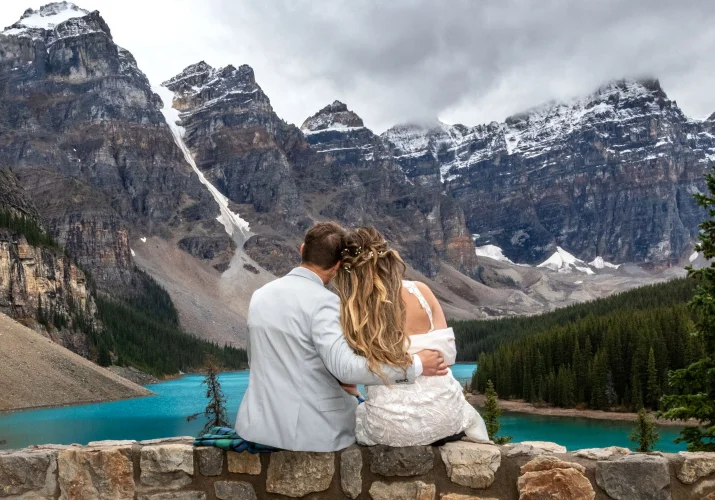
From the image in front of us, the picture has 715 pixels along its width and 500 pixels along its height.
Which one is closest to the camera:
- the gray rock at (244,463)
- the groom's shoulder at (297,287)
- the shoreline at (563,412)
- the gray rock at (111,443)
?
the groom's shoulder at (297,287)

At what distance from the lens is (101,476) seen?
688cm

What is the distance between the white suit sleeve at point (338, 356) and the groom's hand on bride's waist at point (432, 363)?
0.14m

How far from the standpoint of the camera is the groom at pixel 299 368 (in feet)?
19.6

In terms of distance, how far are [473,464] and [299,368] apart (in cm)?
168

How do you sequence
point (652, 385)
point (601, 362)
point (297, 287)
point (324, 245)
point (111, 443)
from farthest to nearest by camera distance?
point (601, 362)
point (652, 385)
point (111, 443)
point (324, 245)
point (297, 287)

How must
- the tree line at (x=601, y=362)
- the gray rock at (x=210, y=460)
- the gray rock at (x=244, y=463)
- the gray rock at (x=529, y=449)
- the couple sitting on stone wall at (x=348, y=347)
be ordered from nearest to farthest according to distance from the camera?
the couple sitting on stone wall at (x=348, y=347) → the gray rock at (x=529, y=449) → the gray rock at (x=244, y=463) → the gray rock at (x=210, y=460) → the tree line at (x=601, y=362)

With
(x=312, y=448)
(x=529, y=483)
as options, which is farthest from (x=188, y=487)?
(x=529, y=483)

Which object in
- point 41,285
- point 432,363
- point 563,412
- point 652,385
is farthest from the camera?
point 41,285

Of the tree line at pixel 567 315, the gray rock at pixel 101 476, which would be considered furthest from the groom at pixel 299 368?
Answer: the tree line at pixel 567 315

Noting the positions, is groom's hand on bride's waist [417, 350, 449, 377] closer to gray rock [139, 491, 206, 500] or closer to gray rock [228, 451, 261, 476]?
gray rock [228, 451, 261, 476]

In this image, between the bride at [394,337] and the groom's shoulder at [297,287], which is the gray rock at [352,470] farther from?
the groom's shoulder at [297,287]

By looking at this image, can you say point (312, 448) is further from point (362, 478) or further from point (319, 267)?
point (319, 267)

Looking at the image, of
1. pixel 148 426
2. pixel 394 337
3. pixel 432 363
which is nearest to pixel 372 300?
pixel 394 337

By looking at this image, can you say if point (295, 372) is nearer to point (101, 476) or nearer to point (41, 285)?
point (101, 476)
